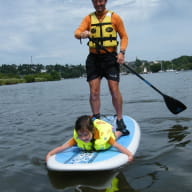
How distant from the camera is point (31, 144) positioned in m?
5.81

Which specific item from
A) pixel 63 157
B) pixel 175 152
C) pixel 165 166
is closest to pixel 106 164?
pixel 63 157

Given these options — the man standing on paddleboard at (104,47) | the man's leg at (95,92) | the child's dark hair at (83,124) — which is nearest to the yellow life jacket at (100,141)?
the child's dark hair at (83,124)

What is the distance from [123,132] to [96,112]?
756 millimetres

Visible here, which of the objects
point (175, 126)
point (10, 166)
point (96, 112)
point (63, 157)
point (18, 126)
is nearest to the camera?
point (63, 157)

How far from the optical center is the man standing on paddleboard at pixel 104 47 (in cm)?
Answer: 518

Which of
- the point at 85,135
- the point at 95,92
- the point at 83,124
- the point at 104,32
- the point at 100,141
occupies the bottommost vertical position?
the point at 100,141

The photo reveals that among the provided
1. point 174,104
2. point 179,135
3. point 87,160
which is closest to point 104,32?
point 87,160

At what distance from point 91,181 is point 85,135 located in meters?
0.60

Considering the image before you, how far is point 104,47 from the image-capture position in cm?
523

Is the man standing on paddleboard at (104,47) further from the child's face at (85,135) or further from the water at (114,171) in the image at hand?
the child's face at (85,135)

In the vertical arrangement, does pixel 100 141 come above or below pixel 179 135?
above

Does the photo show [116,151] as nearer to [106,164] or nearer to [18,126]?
[106,164]

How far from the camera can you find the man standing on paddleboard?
5.18 metres

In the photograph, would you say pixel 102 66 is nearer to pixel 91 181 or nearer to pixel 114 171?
pixel 114 171
